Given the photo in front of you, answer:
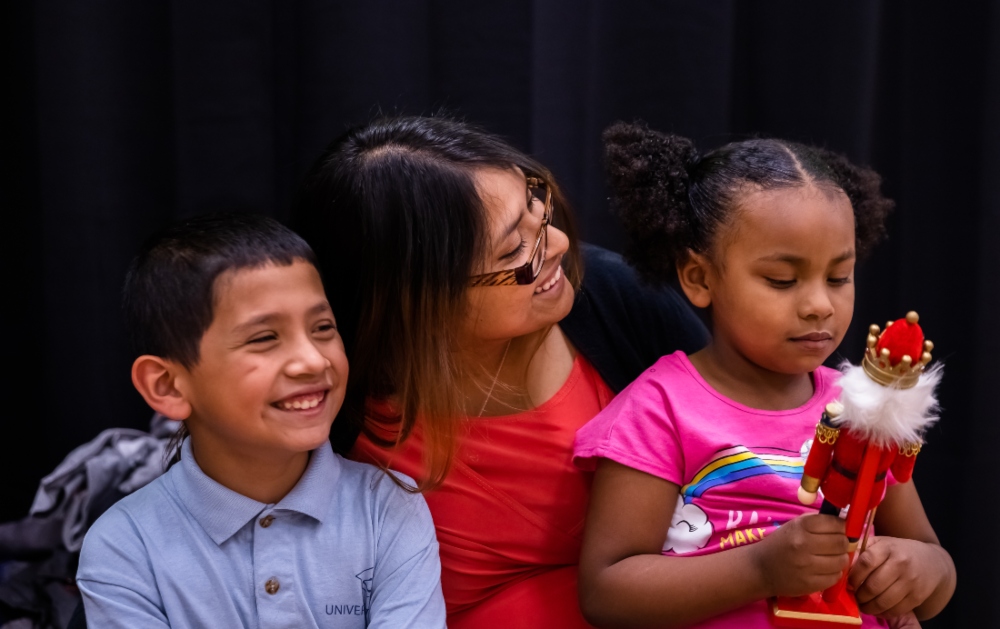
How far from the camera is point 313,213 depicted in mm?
1192

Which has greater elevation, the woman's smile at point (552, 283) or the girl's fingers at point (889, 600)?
the woman's smile at point (552, 283)

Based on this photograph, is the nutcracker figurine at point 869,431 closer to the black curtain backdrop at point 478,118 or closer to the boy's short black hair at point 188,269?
the boy's short black hair at point 188,269

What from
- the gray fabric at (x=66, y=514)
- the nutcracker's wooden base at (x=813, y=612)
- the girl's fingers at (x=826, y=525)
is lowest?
the gray fabric at (x=66, y=514)

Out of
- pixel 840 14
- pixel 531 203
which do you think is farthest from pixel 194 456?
pixel 840 14

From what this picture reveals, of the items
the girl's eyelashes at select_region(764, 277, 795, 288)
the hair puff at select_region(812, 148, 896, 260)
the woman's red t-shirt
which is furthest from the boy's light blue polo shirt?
the hair puff at select_region(812, 148, 896, 260)

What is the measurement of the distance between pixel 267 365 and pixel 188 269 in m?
0.14

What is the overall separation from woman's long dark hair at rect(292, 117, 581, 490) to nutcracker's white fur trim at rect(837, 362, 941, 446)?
0.47m

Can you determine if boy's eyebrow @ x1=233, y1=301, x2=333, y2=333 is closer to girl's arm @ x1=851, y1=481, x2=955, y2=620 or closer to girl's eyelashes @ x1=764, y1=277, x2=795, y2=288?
girl's eyelashes @ x1=764, y1=277, x2=795, y2=288

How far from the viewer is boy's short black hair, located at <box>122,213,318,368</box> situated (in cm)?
104

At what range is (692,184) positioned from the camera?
1167 millimetres

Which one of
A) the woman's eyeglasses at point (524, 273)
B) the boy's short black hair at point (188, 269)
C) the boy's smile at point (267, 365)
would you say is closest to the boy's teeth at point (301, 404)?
the boy's smile at point (267, 365)

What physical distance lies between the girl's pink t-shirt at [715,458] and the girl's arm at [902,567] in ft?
0.18

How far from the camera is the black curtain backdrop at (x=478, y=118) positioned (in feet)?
5.34

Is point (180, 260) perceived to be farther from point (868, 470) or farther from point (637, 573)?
point (868, 470)
